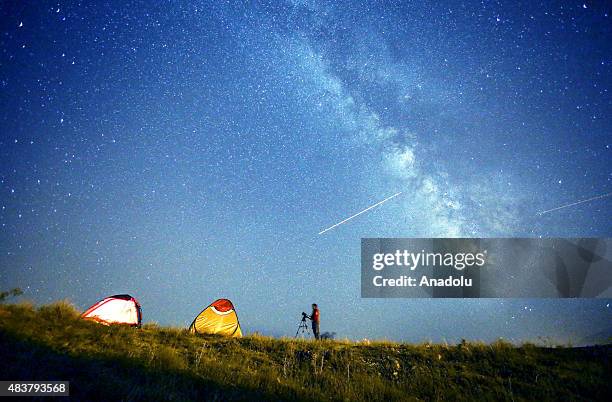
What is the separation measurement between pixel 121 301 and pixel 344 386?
34.0ft

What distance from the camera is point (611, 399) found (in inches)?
380

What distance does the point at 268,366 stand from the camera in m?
11.1

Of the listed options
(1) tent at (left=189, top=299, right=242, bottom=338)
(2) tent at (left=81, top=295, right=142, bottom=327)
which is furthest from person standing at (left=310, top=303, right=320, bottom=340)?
(2) tent at (left=81, top=295, right=142, bottom=327)

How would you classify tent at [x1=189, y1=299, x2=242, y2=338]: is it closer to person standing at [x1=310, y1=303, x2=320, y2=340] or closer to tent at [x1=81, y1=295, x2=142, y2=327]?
tent at [x1=81, y1=295, x2=142, y2=327]

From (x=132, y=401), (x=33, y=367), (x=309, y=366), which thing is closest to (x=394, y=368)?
(x=309, y=366)

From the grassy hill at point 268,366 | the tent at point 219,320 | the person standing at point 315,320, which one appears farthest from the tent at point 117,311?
the person standing at point 315,320

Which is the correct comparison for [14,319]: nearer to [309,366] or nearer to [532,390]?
[309,366]

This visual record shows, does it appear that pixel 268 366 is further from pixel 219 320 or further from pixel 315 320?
pixel 315 320

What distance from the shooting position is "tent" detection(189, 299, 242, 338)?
1658cm

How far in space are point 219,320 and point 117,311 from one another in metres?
4.35

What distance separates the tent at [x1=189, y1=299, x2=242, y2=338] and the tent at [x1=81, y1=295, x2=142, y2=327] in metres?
2.31

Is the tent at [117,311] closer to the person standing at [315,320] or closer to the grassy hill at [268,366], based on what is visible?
the grassy hill at [268,366]

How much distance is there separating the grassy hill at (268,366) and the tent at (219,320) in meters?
2.30

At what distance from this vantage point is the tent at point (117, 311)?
14562 mm
